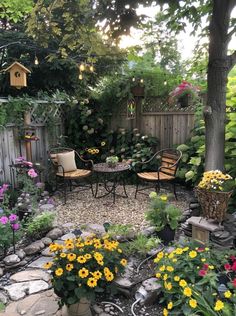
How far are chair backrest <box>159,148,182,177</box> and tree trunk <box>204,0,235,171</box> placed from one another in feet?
4.85

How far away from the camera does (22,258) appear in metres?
2.75

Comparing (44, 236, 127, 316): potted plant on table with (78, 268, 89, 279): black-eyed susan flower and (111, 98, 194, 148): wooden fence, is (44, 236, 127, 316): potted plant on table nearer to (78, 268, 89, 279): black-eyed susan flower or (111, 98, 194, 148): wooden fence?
(78, 268, 89, 279): black-eyed susan flower

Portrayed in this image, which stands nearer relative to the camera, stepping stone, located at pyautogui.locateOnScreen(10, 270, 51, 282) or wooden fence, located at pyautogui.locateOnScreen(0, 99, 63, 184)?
stepping stone, located at pyautogui.locateOnScreen(10, 270, 51, 282)

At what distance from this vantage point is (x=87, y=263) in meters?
1.94

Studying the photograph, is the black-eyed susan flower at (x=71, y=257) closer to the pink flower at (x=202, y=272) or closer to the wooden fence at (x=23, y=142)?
the pink flower at (x=202, y=272)

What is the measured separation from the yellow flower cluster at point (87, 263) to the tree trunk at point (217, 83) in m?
1.47

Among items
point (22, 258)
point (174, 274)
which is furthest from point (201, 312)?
point (22, 258)

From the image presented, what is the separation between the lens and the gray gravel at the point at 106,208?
3.81 m

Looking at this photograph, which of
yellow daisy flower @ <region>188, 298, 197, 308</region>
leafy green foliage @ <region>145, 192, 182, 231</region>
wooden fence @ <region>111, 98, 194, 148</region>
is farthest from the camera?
wooden fence @ <region>111, 98, 194, 148</region>

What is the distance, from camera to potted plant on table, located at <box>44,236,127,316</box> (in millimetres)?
1834

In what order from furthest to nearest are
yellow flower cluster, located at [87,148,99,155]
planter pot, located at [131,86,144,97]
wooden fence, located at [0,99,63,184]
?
yellow flower cluster, located at [87,148,99,155]
planter pot, located at [131,86,144,97]
wooden fence, located at [0,99,63,184]

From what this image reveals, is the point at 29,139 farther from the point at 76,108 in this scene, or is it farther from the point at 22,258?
the point at 22,258

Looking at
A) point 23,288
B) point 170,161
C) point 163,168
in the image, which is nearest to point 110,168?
point 163,168

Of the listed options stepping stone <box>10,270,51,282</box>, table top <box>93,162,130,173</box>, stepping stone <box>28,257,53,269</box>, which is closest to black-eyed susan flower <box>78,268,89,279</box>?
stepping stone <box>10,270,51,282</box>
